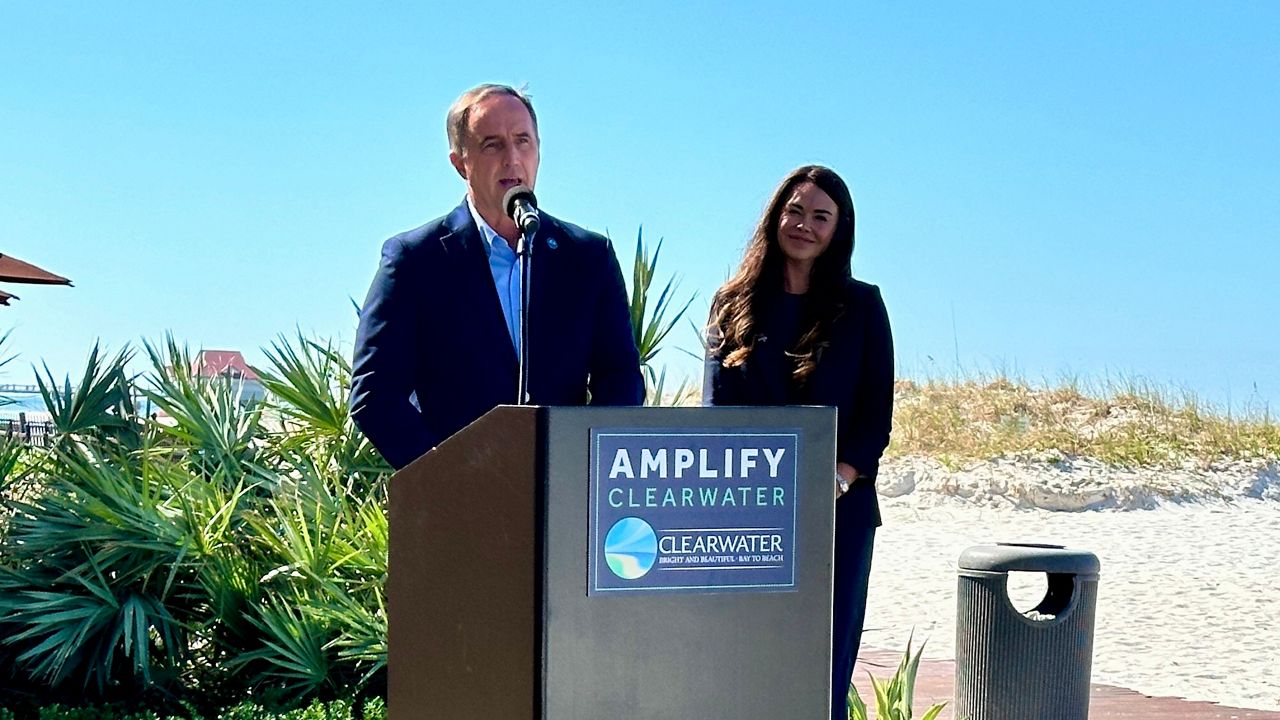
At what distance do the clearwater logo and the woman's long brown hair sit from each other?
231 centimetres

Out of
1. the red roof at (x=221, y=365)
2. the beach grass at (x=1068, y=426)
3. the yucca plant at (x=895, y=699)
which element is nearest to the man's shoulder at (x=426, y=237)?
the yucca plant at (x=895, y=699)

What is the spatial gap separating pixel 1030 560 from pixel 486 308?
3133 millimetres

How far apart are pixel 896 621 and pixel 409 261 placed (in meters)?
7.01

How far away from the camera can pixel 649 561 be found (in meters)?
2.04

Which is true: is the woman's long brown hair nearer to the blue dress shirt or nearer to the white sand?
the blue dress shirt

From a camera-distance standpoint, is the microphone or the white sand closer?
the microphone

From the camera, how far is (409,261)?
3.35 metres

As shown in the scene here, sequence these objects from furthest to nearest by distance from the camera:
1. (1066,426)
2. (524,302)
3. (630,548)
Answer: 1. (1066,426)
2. (524,302)
3. (630,548)

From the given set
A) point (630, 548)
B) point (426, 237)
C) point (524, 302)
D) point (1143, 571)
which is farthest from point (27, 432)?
point (1143, 571)

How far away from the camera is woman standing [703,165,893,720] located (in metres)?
4.20

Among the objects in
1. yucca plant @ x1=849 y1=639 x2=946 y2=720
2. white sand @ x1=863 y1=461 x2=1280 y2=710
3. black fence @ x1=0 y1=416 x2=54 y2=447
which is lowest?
white sand @ x1=863 y1=461 x2=1280 y2=710

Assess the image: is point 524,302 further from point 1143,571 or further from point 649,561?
point 1143,571

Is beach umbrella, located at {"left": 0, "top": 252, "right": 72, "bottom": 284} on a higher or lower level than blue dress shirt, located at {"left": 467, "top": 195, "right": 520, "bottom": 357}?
higher

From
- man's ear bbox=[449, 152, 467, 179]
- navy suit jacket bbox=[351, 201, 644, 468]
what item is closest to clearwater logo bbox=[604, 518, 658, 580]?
navy suit jacket bbox=[351, 201, 644, 468]
